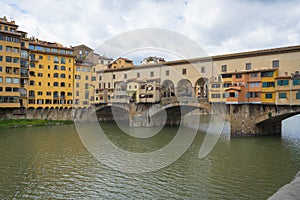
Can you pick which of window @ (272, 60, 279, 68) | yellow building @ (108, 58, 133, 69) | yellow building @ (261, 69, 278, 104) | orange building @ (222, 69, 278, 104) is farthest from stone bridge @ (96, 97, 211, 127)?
yellow building @ (108, 58, 133, 69)

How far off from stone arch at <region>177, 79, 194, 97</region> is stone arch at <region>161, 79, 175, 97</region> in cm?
158

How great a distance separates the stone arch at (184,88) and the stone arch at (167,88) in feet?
5.19

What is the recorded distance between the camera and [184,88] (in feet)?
136

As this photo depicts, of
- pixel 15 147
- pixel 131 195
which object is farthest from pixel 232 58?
pixel 15 147

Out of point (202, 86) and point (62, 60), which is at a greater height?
point (62, 60)

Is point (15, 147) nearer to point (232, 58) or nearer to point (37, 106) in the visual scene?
point (37, 106)

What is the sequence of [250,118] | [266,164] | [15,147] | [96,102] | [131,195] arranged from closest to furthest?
[131,195], [266,164], [15,147], [250,118], [96,102]

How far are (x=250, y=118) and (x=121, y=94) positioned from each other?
1023 inches

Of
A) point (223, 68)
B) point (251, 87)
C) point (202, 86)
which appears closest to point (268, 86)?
point (251, 87)

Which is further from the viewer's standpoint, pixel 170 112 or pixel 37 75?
pixel 37 75

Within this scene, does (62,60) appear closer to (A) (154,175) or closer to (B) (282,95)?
(A) (154,175)

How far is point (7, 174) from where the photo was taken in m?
16.6

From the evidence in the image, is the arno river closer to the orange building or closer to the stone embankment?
the stone embankment

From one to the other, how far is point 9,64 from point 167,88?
91.1 ft
